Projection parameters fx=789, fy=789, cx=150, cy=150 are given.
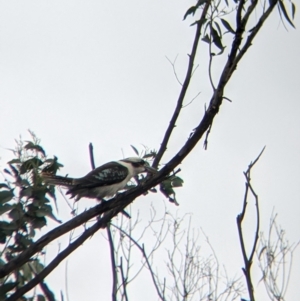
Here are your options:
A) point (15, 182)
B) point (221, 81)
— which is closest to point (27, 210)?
point (15, 182)

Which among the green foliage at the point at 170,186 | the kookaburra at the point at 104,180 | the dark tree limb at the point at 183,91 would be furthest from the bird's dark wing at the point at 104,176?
the dark tree limb at the point at 183,91

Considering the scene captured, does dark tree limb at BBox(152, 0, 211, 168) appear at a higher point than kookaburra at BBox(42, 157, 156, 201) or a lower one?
lower

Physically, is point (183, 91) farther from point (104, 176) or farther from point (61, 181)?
point (104, 176)

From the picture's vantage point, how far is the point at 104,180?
22.5 ft

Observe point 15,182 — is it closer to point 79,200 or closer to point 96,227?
point 96,227

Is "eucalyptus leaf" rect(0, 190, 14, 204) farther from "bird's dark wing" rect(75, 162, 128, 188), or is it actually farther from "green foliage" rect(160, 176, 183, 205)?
"bird's dark wing" rect(75, 162, 128, 188)

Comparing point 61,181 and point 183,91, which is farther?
point 61,181

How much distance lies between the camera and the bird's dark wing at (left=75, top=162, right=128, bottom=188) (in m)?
6.62

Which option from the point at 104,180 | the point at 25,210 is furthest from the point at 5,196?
the point at 104,180

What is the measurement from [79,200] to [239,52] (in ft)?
10.8

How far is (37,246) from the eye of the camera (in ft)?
11.5

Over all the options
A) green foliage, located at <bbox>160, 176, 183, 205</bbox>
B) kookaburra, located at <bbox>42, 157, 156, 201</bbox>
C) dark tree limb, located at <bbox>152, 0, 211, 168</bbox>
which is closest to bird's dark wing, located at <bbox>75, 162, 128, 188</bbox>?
kookaburra, located at <bbox>42, 157, 156, 201</bbox>

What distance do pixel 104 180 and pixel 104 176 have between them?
5 centimetres

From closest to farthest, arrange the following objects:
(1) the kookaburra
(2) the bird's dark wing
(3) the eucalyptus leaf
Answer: (3) the eucalyptus leaf → (1) the kookaburra → (2) the bird's dark wing
